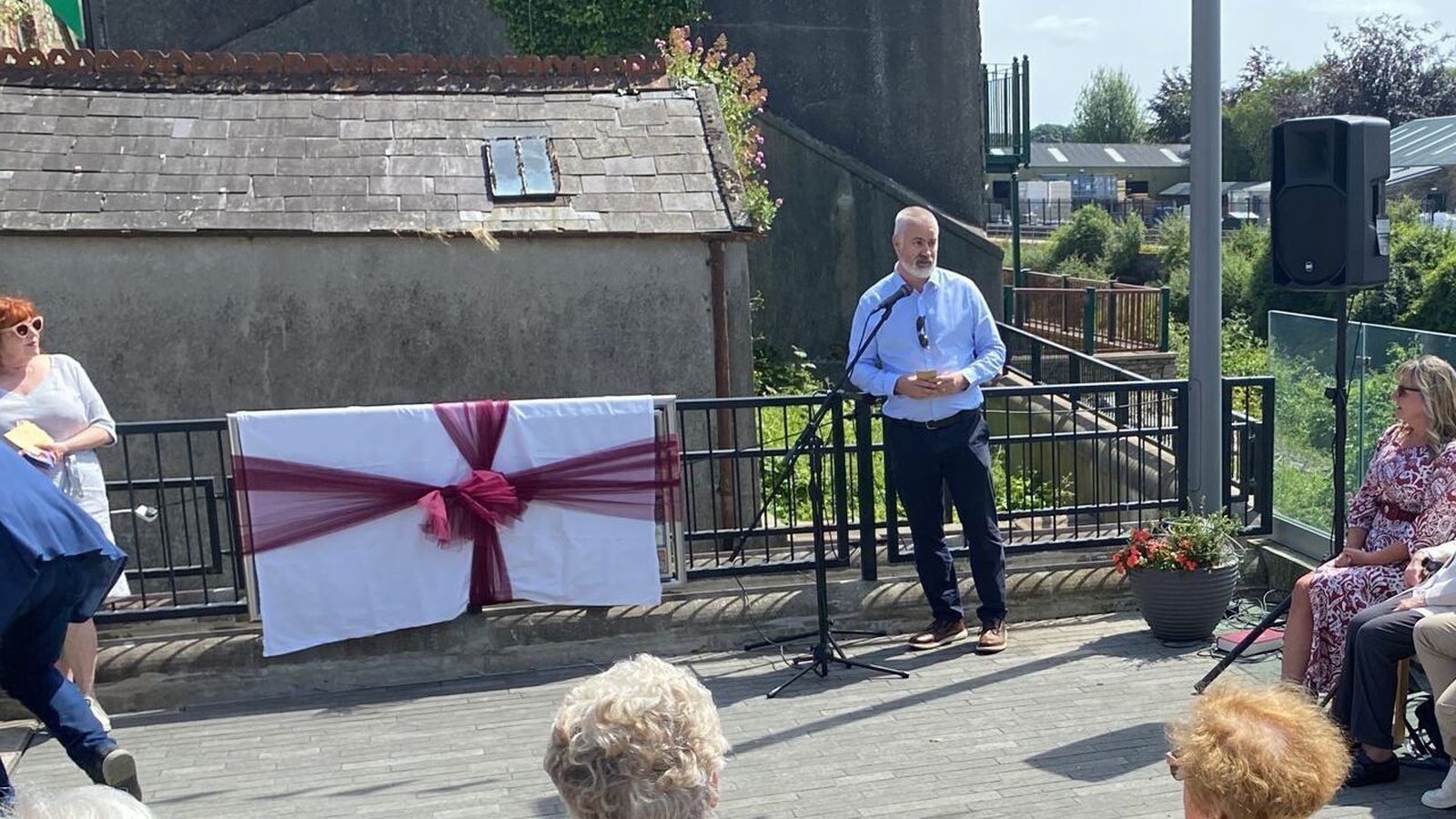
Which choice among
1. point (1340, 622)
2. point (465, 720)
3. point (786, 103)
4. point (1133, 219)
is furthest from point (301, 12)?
point (1133, 219)

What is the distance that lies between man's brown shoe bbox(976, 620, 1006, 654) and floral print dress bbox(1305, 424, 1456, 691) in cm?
156

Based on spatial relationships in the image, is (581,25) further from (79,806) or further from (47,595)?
(79,806)

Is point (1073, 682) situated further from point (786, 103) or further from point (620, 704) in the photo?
point (786, 103)

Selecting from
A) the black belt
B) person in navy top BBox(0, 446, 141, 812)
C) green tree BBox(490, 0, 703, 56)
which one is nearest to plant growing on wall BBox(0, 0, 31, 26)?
green tree BBox(490, 0, 703, 56)

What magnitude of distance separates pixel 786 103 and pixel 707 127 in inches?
350

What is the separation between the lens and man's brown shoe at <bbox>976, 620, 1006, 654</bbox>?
6.63 meters

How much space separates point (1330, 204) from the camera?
638 centimetres

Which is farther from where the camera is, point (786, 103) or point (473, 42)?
point (786, 103)

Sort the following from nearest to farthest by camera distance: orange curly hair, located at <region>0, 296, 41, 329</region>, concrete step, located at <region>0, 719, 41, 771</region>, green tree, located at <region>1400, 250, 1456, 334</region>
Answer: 1. orange curly hair, located at <region>0, 296, 41, 329</region>
2. concrete step, located at <region>0, 719, 41, 771</region>
3. green tree, located at <region>1400, 250, 1456, 334</region>

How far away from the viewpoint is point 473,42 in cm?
1775

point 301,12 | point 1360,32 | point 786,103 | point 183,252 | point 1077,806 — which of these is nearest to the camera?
point 1077,806

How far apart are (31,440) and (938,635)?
165 inches

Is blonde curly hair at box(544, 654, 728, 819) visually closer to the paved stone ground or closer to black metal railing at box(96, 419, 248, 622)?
the paved stone ground

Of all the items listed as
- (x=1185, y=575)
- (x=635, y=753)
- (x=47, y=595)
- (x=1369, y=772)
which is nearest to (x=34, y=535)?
(x=47, y=595)
